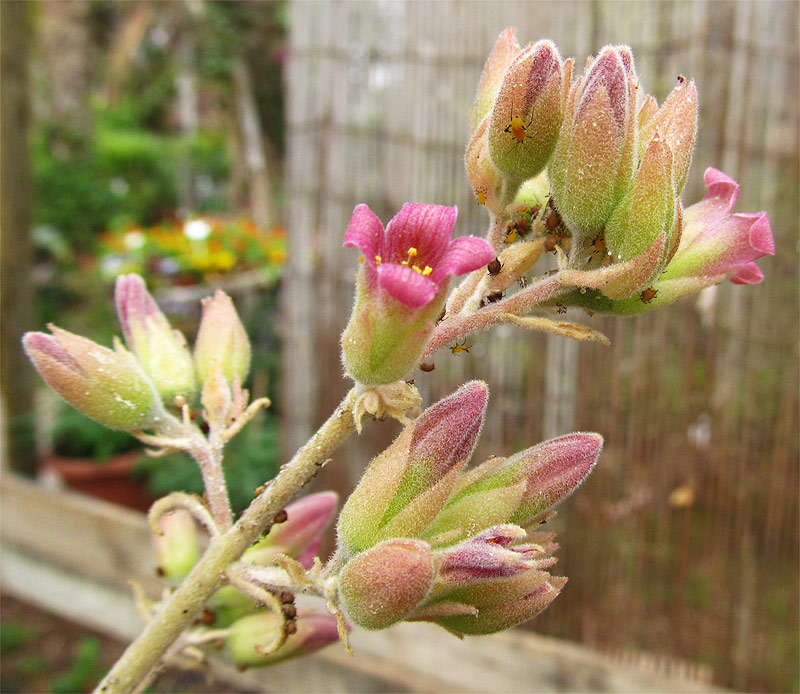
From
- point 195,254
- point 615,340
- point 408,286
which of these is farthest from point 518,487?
point 195,254

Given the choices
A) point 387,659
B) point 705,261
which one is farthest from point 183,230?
point 705,261

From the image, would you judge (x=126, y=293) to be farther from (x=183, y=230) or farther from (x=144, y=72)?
(x=144, y=72)

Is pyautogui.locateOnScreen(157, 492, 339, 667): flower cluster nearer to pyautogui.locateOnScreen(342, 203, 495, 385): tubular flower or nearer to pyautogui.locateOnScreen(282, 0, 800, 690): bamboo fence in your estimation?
pyautogui.locateOnScreen(342, 203, 495, 385): tubular flower

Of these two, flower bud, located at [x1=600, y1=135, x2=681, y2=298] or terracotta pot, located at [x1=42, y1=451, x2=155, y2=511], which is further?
terracotta pot, located at [x1=42, y1=451, x2=155, y2=511]

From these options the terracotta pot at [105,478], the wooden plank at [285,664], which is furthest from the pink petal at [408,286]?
the terracotta pot at [105,478]

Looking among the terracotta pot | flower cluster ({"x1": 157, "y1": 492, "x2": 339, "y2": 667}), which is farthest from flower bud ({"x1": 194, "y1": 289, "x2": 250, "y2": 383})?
the terracotta pot

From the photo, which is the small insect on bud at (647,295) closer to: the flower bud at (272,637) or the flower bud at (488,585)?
the flower bud at (488,585)
